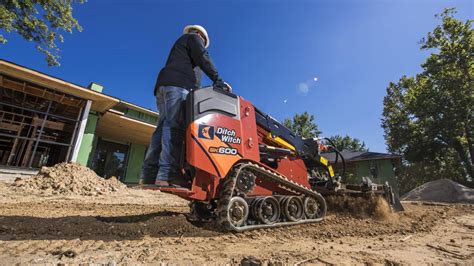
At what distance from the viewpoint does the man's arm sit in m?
3.23

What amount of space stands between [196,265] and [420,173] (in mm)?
39745

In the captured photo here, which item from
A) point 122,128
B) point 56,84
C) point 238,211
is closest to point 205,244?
point 238,211

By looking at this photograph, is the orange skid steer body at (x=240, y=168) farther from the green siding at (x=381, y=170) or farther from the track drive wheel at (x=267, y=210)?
the green siding at (x=381, y=170)

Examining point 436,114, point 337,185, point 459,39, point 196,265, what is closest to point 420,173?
point 436,114

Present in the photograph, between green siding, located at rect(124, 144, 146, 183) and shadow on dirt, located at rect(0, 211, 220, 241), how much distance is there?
14331 mm

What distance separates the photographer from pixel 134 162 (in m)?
17.4

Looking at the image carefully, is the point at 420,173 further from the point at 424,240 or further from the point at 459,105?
the point at 424,240

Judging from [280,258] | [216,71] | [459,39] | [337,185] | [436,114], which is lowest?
[280,258]

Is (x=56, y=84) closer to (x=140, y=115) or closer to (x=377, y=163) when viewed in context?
(x=140, y=115)

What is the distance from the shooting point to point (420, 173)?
31188 mm

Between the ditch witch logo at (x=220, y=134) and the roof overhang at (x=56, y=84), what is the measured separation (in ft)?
30.6

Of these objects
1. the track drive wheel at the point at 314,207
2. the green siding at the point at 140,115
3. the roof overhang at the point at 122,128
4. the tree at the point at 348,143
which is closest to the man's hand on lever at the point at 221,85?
the track drive wheel at the point at 314,207

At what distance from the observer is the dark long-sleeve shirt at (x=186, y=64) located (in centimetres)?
314

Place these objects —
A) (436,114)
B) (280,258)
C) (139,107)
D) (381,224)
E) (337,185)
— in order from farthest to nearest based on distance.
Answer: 1. (436,114)
2. (139,107)
3. (337,185)
4. (381,224)
5. (280,258)
